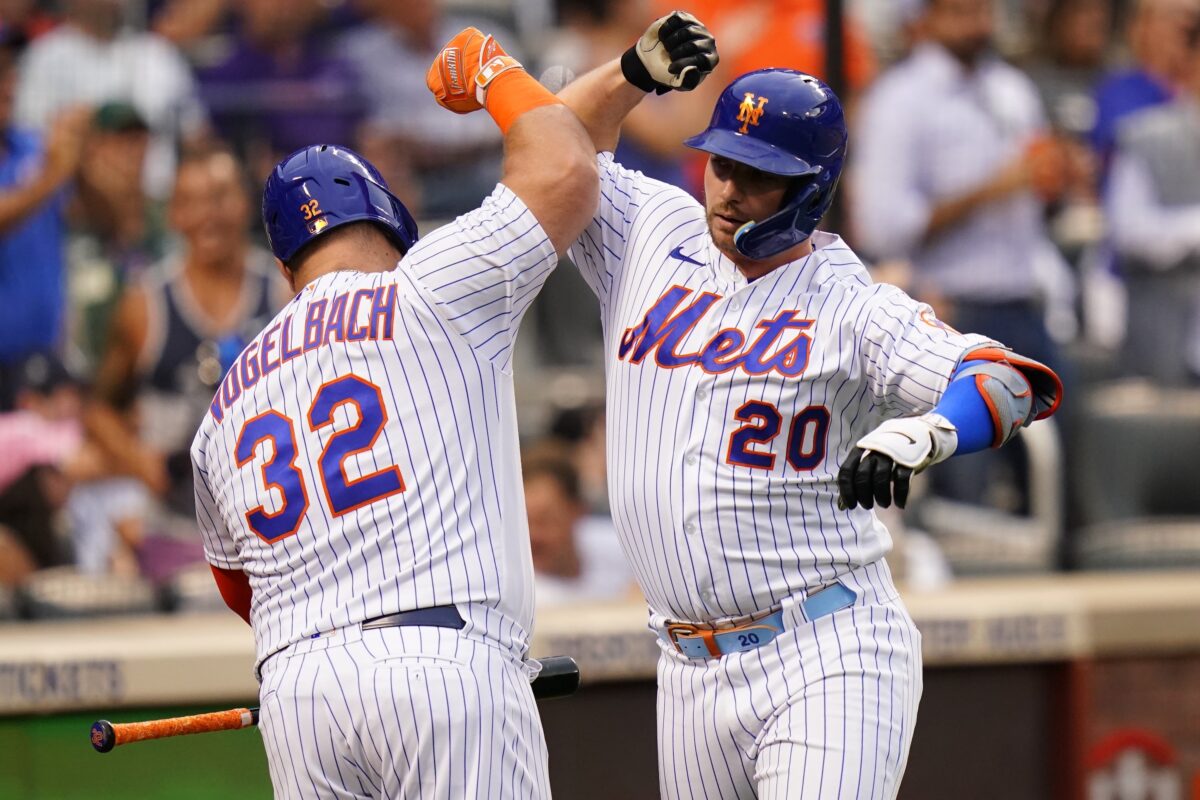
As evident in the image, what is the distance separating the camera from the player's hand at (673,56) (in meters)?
3.56

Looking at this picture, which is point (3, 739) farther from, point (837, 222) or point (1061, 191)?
point (1061, 191)

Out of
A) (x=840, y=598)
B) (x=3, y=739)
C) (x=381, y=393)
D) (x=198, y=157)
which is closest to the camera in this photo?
(x=381, y=393)

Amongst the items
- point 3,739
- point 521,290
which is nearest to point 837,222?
point 521,290

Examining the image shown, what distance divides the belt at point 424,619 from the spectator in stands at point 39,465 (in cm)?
291

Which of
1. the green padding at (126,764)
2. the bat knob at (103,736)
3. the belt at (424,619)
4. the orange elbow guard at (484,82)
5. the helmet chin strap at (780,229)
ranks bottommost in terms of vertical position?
the green padding at (126,764)

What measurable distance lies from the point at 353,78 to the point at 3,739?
3.17 m

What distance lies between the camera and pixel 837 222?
19.1ft

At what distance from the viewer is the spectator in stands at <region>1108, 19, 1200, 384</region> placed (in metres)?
7.01

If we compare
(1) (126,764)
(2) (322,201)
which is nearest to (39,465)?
(1) (126,764)

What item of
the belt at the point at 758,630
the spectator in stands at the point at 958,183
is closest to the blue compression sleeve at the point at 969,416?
the belt at the point at 758,630

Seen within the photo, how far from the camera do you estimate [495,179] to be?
23.4 ft

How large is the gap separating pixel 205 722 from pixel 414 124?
3939 millimetres

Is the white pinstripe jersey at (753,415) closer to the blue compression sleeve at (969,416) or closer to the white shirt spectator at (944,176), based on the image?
the blue compression sleeve at (969,416)

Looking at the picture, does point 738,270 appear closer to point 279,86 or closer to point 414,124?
point 414,124
